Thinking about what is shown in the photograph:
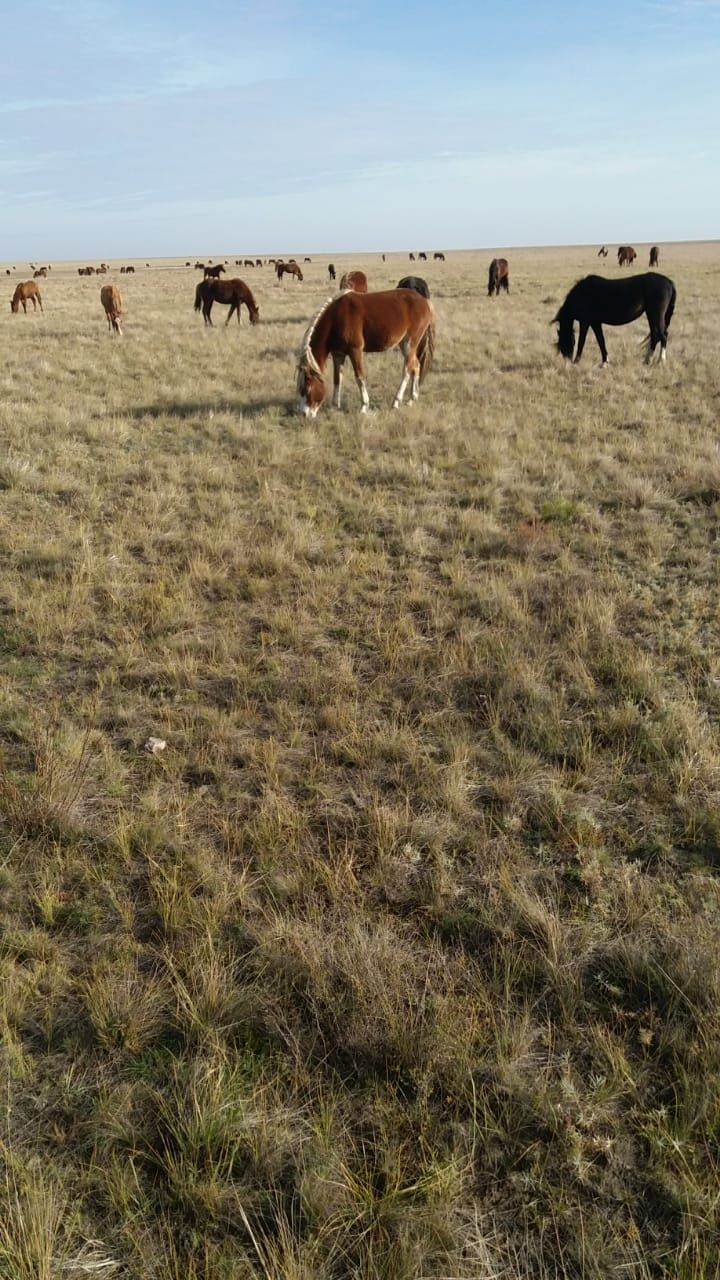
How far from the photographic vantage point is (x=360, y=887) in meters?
3.12

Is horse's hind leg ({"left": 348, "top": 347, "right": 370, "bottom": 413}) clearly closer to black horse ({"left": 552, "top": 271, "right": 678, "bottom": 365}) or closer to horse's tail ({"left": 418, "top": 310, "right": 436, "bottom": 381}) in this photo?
horse's tail ({"left": 418, "top": 310, "right": 436, "bottom": 381})

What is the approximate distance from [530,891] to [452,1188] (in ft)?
4.18

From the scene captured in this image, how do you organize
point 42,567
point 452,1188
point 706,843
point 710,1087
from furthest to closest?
1. point 42,567
2. point 706,843
3. point 710,1087
4. point 452,1188

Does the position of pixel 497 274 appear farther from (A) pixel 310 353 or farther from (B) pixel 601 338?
(A) pixel 310 353

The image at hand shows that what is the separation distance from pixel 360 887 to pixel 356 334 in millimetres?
9413

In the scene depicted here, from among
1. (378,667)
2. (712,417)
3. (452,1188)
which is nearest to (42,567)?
(378,667)

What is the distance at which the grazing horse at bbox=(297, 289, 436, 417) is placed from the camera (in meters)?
10.4

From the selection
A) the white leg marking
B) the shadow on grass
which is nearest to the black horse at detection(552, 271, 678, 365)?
the white leg marking

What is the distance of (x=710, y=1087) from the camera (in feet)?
7.11

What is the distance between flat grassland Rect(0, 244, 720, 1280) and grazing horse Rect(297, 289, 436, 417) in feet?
11.9

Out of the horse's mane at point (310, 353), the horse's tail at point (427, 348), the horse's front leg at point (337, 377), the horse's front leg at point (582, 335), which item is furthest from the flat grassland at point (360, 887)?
the horse's front leg at point (582, 335)

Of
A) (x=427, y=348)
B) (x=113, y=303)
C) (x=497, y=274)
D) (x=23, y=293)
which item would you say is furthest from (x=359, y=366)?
(x=23, y=293)

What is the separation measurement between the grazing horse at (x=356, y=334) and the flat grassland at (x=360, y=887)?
11.9ft

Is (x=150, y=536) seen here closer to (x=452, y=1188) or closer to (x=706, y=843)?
(x=706, y=843)
